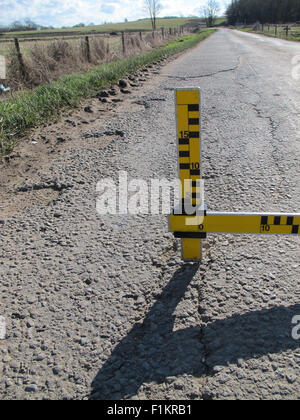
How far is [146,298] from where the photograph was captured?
2061mm

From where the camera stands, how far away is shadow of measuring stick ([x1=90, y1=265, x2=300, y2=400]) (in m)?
1.58

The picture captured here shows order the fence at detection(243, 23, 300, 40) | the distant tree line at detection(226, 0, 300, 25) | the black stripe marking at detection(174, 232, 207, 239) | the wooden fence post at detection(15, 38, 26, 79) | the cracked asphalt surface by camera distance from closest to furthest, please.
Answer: the cracked asphalt surface, the black stripe marking at detection(174, 232, 207, 239), the wooden fence post at detection(15, 38, 26, 79), the fence at detection(243, 23, 300, 40), the distant tree line at detection(226, 0, 300, 25)

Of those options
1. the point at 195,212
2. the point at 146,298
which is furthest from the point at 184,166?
the point at 146,298

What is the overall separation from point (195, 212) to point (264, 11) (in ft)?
319

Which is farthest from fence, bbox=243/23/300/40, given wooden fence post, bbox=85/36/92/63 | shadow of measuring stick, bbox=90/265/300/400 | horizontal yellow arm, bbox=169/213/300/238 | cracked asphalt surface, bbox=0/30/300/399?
shadow of measuring stick, bbox=90/265/300/400

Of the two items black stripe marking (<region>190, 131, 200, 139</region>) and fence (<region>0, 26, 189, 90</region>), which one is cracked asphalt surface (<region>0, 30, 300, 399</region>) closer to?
black stripe marking (<region>190, 131, 200, 139</region>)

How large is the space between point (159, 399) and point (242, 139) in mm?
3759

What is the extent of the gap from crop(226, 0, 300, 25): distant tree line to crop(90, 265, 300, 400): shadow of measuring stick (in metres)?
81.8

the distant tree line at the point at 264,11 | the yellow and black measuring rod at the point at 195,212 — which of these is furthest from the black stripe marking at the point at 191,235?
the distant tree line at the point at 264,11

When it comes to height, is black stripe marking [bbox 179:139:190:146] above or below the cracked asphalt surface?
above

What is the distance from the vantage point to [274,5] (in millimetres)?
74625

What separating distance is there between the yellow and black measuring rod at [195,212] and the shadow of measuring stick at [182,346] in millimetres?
467

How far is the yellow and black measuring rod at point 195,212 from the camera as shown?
1.83m
